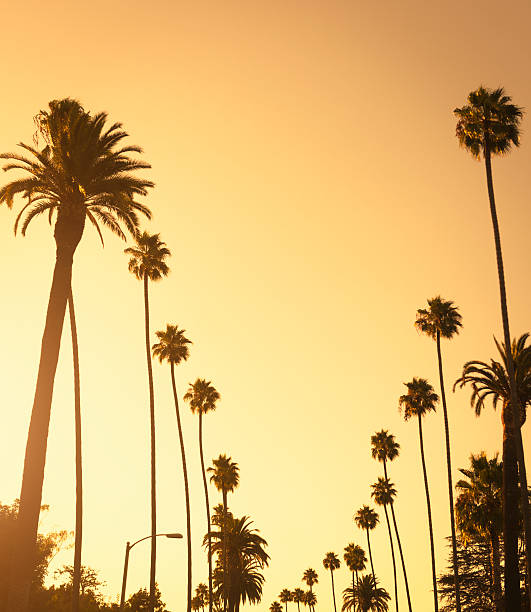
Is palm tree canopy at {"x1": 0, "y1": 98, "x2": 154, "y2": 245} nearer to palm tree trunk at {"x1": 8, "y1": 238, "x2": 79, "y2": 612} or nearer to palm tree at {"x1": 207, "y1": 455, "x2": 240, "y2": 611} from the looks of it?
palm tree trunk at {"x1": 8, "y1": 238, "x2": 79, "y2": 612}

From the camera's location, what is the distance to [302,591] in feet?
583

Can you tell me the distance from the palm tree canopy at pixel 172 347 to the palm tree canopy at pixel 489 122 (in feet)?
113

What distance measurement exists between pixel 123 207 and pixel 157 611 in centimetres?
5831

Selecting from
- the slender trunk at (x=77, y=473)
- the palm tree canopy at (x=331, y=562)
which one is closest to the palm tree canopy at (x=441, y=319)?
the slender trunk at (x=77, y=473)

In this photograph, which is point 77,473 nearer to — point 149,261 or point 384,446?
point 149,261

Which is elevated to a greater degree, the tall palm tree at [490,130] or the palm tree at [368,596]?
the tall palm tree at [490,130]

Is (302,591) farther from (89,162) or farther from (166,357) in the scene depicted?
(89,162)

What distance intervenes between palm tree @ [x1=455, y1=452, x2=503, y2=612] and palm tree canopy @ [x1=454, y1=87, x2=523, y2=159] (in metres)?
21.6

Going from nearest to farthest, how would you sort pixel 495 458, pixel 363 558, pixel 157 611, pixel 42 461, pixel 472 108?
pixel 42 461
pixel 472 108
pixel 495 458
pixel 157 611
pixel 363 558

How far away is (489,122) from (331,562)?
123208 millimetres

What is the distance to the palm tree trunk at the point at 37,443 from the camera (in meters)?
18.8

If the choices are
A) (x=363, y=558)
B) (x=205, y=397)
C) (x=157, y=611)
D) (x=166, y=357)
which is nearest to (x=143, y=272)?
(x=166, y=357)

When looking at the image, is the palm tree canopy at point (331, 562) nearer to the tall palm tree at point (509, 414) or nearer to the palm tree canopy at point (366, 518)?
the palm tree canopy at point (366, 518)

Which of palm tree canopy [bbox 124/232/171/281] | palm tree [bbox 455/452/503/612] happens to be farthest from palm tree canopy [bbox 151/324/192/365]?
palm tree [bbox 455/452/503/612]
